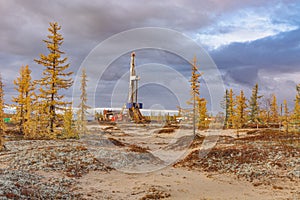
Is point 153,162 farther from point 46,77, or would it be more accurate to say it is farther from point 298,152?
point 46,77

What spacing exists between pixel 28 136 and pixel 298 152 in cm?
3658

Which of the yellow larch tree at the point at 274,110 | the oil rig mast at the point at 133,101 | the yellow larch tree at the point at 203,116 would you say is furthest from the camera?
the oil rig mast at the point at 133,101

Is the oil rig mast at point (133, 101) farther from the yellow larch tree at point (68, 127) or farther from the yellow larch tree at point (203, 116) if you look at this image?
the yellow larch tree at point (68, 127)

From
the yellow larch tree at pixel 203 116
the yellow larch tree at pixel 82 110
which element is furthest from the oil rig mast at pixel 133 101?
the yellow larch tree at pixel 82 110

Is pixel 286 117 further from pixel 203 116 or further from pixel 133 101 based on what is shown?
pixel 133 101

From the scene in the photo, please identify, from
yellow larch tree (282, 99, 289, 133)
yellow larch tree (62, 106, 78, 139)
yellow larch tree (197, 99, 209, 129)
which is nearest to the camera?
yellow larch tree (62, 106, 78, 139)

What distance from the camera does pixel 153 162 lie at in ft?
83.6

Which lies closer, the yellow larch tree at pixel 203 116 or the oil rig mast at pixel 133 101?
the yellow larch tree at pixel 203 116

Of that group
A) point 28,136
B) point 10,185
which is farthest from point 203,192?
point 28,136

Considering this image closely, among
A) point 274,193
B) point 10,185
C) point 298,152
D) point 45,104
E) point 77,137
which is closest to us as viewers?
point 10,185

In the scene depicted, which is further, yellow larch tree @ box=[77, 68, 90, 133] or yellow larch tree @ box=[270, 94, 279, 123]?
yellow larch tree @ box=[270, 94, 279, 123]

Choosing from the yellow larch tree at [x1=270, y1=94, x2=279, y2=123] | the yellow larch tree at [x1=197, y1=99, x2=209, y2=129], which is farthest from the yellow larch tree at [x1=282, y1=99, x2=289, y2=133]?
the yellow larch tree at [x1=197, y1=99, x2=209, y2=129]

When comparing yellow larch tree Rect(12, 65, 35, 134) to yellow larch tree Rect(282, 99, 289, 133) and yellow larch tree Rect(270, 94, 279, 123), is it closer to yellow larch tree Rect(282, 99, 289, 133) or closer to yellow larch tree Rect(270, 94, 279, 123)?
yellow larch tree Rect(282, 99, 289, 133)

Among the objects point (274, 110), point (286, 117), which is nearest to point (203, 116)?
point (286, 117)
